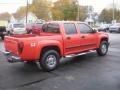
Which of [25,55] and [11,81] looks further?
[25,55]

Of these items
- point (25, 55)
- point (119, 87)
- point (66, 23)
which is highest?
point (66, 23)

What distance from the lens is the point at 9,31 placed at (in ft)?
92.5

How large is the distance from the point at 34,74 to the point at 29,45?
99 centimetres

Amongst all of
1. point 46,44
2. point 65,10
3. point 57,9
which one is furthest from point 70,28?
A: point 57,9

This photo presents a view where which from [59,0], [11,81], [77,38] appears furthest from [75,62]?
[59,0]

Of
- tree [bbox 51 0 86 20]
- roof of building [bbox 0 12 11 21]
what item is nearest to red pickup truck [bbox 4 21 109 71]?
tree [bbox 51 0 86 20]

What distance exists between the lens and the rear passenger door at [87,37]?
10867mm

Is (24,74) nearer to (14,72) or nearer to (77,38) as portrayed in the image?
(14,72)

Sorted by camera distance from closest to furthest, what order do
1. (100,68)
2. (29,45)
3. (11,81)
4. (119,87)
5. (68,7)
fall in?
(119,87) → (11,81) → (29,45) → (100,68) → (68,7)

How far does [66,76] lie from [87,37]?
319 cm

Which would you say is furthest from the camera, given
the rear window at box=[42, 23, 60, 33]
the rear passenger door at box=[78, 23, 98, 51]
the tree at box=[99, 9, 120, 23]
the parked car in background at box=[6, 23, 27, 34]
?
the tree at box=[99, 9, 120, 23]

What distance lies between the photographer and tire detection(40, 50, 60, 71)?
9.14 metres

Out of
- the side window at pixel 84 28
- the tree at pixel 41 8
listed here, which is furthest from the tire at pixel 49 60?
the tree at pixel 41 8

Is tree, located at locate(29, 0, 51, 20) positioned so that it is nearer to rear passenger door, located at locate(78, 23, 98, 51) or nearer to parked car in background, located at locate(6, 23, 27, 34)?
parked car in background, located at locate(6, 23, 27, 34)
